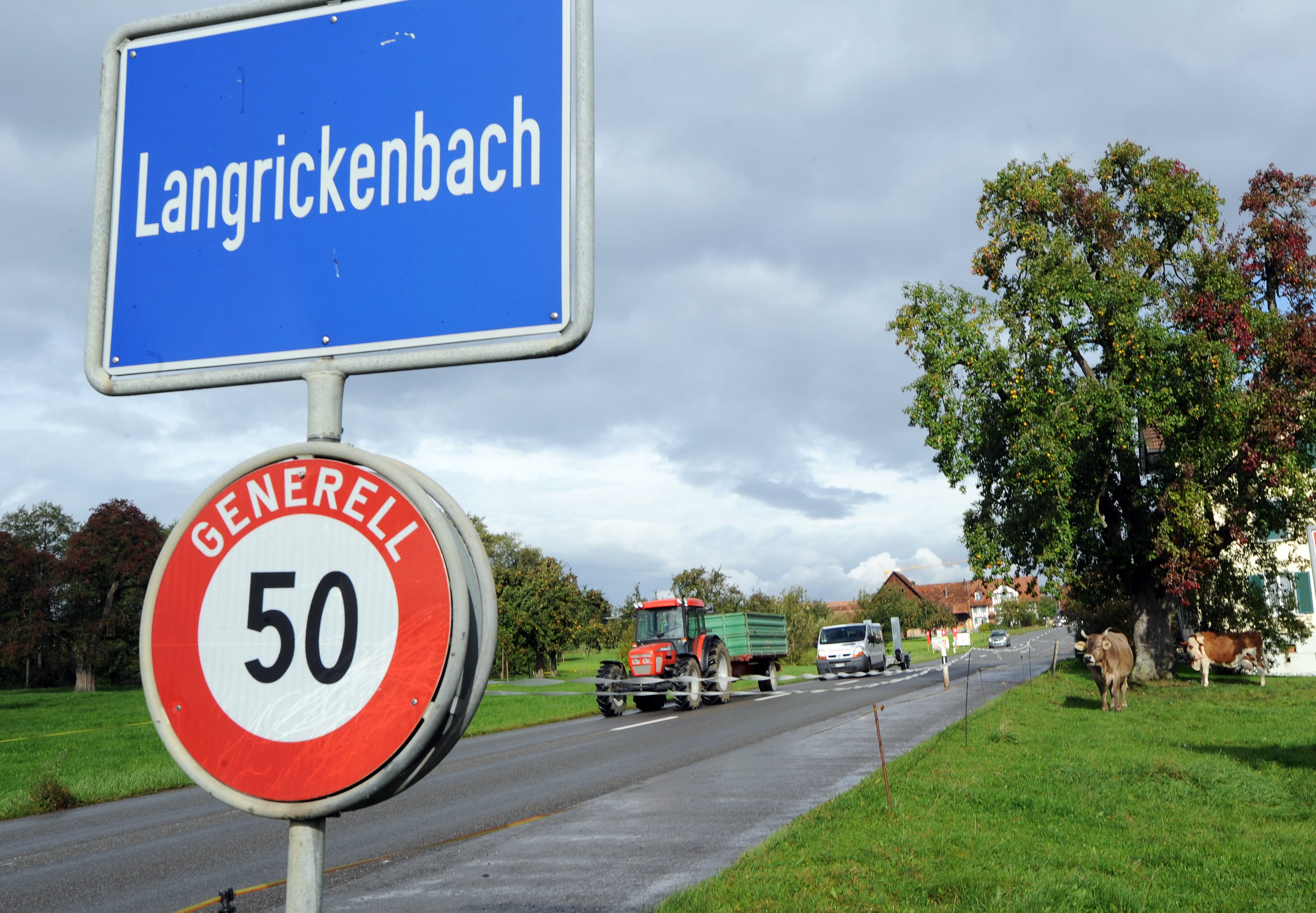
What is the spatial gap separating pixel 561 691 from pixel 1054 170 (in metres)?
23.3

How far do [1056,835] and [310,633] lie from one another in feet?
26.0

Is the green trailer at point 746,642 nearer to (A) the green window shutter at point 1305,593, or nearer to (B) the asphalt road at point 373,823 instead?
(B) the asphalt road at point 373,823

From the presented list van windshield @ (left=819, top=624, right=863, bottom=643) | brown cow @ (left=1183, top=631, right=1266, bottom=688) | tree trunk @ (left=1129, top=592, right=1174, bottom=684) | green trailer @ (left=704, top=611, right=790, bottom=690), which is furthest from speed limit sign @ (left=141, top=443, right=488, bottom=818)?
van windshield @ (left=819, top=624, right=863, bottom=643)

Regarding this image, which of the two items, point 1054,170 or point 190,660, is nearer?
point 190,660

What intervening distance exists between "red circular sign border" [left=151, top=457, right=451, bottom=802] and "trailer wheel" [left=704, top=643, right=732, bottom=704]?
27.4m

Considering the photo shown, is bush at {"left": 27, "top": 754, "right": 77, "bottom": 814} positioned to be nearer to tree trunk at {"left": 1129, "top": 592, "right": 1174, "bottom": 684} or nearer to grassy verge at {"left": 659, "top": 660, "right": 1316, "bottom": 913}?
grassy verge at {"left": 659, "top": 660, "right": 1316, "bottom": 913}

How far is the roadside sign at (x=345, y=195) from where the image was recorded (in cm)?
169

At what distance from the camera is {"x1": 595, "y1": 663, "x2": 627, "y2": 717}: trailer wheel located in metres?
25.6

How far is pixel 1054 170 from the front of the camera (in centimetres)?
2708

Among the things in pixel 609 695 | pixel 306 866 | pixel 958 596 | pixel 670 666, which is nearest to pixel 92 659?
pixel 609 695

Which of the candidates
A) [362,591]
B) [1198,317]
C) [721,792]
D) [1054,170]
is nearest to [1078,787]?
[721,792]

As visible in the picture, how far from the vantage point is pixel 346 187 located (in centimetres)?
176

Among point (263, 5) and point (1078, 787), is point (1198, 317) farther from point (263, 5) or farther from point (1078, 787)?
point (263, 5)

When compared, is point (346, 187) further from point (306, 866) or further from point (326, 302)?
point (306, 866)
